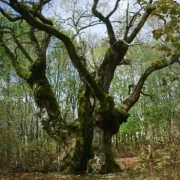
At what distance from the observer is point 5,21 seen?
1964 cm

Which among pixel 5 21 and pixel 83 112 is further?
pixel 5 21

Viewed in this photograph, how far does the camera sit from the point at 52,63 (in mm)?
29406

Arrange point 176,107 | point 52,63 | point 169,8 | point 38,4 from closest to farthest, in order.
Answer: point 169,8
point 38,4
point 52,63
point 176,107

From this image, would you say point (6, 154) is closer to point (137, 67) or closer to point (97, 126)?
point (97, 126)

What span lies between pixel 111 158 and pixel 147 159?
700cm

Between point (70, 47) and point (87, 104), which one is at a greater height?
point (70, 47)

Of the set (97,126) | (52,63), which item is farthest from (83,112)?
(52,63)

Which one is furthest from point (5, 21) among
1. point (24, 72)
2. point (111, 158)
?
point (111, 158)

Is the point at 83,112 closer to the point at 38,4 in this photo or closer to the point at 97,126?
the point at 97,126

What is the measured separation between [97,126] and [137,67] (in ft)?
75.8

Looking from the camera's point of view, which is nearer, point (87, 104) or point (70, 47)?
→ point (70, 47)

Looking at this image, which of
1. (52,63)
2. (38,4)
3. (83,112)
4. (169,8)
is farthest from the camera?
(52,63)

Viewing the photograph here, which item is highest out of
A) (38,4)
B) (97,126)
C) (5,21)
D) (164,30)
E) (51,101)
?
(5,21)

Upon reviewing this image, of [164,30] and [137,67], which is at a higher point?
[137,67]
